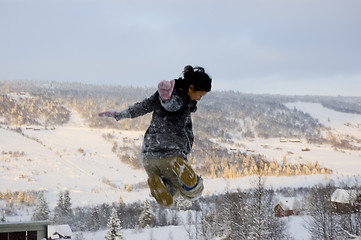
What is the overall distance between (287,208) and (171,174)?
5065cm

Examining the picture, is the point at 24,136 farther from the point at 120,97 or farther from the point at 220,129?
the point at 220,129

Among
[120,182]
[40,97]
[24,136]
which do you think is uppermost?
[40,97]

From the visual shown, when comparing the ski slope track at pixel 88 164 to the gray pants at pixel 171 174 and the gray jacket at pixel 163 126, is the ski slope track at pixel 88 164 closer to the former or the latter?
the gray pants at pixel 171 174

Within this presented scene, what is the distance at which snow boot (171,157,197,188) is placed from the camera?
3381 mm

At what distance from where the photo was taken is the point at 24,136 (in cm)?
10731

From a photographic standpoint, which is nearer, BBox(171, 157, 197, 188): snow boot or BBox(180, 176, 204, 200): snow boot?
BBox(171, 157, 197, 188): snow boot

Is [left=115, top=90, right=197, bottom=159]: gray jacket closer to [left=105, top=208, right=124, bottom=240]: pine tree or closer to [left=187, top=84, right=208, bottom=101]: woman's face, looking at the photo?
[left=187, top=84, right=208, bottom=101]: woman's face

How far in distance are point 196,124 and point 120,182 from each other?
70.4 meters

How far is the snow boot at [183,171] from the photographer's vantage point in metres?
3.38

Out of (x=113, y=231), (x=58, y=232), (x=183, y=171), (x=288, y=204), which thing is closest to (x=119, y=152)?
(x=288, y=204)

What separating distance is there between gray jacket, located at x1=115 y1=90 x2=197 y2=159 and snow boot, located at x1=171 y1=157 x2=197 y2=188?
7 cm

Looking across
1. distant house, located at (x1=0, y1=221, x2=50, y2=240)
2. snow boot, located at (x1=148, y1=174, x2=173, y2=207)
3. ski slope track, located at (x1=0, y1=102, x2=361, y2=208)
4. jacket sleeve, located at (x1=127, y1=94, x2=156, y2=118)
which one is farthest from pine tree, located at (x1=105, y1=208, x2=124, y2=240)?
ski slope track, located at (x1=0, y1=102, x2=361, y2=208)

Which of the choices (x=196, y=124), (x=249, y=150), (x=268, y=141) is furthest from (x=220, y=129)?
(x=249, y=150)

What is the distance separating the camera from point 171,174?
3.52 m
